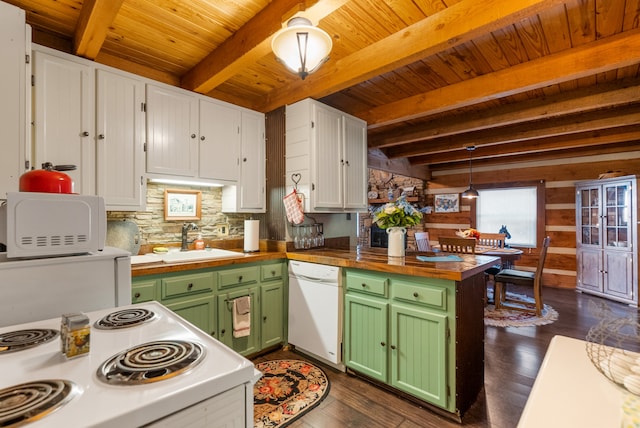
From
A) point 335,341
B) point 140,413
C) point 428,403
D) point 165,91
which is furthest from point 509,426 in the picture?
point 165,91

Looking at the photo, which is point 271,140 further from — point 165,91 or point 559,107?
point 559,107

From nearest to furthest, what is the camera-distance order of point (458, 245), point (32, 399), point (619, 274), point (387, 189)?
point (32, 399)
point (458, 245)
point (619, 274)
point (387, 189)

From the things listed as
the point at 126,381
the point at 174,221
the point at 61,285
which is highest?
the point at 174,221

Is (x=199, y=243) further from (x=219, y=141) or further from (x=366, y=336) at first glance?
(x=366, y=336)

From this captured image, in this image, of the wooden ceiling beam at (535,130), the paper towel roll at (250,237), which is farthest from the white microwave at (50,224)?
the wooden ceiling beam at (535,130)

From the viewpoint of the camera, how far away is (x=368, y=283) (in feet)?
7.42

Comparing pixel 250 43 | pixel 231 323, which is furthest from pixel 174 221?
pixel 250 43

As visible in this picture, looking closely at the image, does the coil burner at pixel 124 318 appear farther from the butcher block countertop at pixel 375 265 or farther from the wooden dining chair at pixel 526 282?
the wooden dining chair at pixel 526 282

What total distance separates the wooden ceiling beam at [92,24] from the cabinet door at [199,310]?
1816 millimetres

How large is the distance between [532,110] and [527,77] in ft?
3.32

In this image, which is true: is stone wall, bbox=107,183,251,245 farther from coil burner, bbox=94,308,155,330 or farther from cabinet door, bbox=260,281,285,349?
coil burner, bbox=94,308,155,330

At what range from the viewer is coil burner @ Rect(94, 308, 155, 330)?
43.9 inches

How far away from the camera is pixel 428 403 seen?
2.02 meters

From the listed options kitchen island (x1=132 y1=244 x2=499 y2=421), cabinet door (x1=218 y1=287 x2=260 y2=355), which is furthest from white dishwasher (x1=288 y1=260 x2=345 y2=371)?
cabinet door (x1=218 y1=287 x2=260 y2=355)
